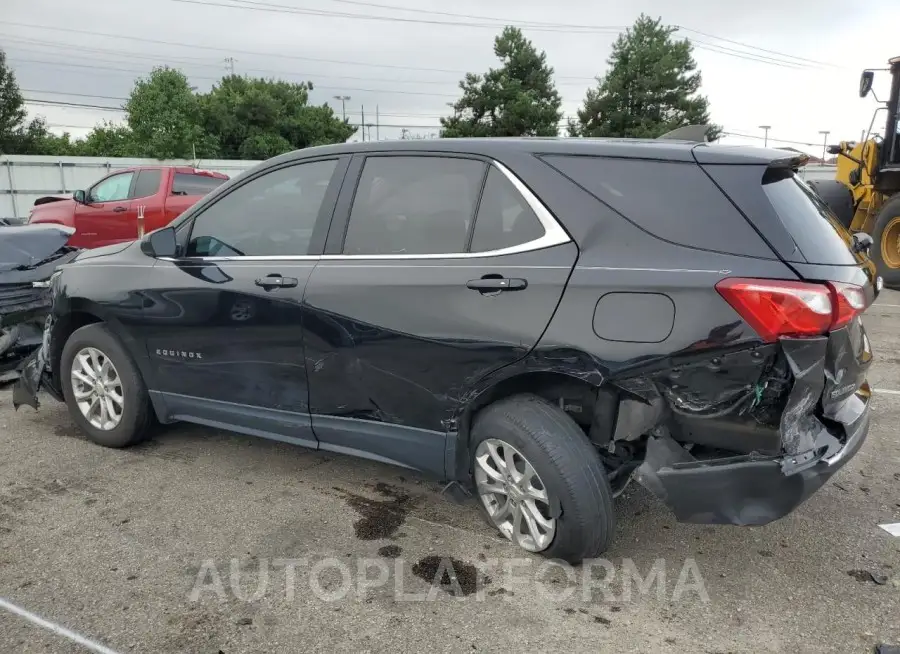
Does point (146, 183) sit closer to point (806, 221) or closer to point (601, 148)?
point (601, 148)

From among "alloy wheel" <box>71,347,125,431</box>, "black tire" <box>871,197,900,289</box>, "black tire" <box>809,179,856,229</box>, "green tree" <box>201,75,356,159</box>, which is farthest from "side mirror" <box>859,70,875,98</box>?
"green tree" <box>201,75,356,159</box>

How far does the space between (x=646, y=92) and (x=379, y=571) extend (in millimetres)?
37599

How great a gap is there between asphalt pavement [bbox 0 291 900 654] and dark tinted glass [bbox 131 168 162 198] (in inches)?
358

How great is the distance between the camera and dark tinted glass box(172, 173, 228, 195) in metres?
12.3

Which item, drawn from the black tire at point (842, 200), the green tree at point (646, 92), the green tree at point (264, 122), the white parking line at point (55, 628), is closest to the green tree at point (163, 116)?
the green tree at point (264, 122)

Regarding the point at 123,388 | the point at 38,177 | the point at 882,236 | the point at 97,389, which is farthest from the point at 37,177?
the point at 882,236

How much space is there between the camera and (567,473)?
107 inches

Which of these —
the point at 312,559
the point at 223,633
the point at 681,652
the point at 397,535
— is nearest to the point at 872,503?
the point at 681,652

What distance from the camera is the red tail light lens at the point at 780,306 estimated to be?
2402 millimetres

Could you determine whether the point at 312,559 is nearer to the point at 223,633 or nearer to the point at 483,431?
the point at 223,633

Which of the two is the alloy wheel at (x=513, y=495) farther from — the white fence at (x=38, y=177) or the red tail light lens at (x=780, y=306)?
the white fence at (x=38, y=177)

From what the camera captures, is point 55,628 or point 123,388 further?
point 123,388

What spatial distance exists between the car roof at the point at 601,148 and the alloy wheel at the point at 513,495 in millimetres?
1202

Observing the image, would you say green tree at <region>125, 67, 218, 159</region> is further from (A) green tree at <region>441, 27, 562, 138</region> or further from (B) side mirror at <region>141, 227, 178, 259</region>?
(B) side mirror at <region>141, 227, 178, 259</region>
